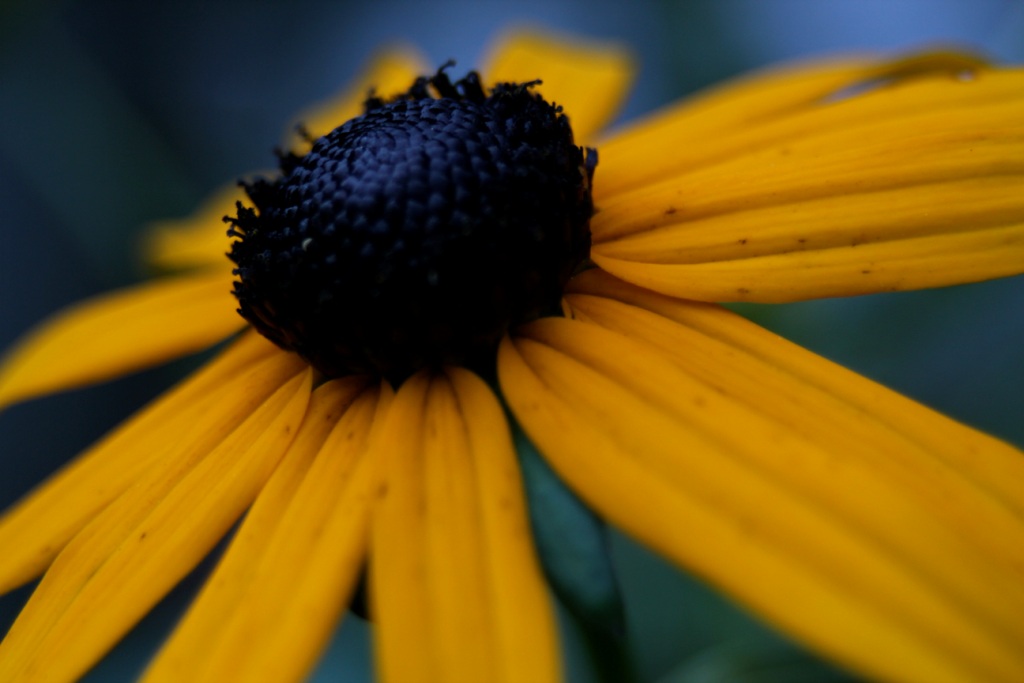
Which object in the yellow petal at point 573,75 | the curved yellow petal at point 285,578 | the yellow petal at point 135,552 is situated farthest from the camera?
the yellow petal at point 573,75

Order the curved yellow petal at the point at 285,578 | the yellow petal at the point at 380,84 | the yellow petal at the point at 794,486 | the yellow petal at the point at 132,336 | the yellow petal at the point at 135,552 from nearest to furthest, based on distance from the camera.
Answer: the yellow petal at the point at 794,486 → the curved yellow petal at the point at 285,578 → the yellow petal at the point at 135,552 → the yellow petal at the point at 132,336 → the yellow petal at the point at 380,84

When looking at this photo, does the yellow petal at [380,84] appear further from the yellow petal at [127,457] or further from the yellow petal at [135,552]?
the yellow petal at [135,552]

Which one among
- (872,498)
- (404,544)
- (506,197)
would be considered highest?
(506,197)

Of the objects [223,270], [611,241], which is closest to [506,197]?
[611,241]

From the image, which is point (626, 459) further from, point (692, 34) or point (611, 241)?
point (692, 34)

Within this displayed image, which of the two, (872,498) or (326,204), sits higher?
(326,204)

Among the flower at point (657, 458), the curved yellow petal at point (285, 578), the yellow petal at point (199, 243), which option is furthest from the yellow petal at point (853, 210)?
the yellow petal at point (199, 243)

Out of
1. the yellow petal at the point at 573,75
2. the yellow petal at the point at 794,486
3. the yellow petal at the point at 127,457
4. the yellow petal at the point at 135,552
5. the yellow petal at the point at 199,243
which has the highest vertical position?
the yellow petal at the point at 199,243

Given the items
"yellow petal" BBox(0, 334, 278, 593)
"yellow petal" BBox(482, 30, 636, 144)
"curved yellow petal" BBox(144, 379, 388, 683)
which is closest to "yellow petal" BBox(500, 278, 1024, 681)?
"curved yellow petal" BBox(144, 379, 388, 683)
